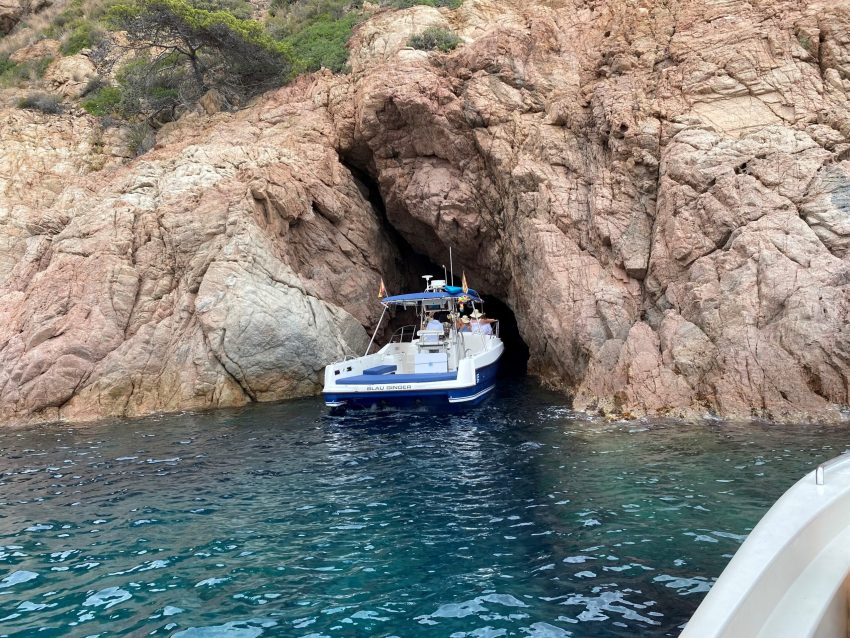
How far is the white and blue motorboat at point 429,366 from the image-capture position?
611 inches

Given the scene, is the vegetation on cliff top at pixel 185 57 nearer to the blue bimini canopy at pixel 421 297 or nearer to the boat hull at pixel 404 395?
the blue bimini canopy at pixel 421 297

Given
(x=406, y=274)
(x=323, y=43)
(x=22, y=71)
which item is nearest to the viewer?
(x=406, y=274)

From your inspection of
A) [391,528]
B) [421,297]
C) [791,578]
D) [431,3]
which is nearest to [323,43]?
[431,3]

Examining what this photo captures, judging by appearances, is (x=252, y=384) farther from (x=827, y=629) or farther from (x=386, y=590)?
(x=827, y=629)

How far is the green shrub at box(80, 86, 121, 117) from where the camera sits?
26875 mm

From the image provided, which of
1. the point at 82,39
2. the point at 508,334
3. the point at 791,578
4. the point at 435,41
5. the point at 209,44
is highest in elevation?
the point at 82,39

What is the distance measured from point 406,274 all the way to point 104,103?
15.7 metres

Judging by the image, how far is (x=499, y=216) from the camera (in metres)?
21.5

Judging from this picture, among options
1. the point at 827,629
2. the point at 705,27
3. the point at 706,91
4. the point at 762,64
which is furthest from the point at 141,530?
the point at 705,27

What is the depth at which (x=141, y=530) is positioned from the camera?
26.2ft

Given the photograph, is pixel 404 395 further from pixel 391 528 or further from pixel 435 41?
pixel 435 41

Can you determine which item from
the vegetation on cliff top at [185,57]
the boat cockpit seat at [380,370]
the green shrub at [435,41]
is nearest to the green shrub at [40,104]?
the vegetation on cliff top at [185,57]

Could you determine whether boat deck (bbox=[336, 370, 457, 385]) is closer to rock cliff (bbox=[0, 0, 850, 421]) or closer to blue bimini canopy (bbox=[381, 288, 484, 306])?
rock cliff (bbox=[0, 0, 850, 421])

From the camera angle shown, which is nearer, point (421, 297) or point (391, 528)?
point (391, 528)
